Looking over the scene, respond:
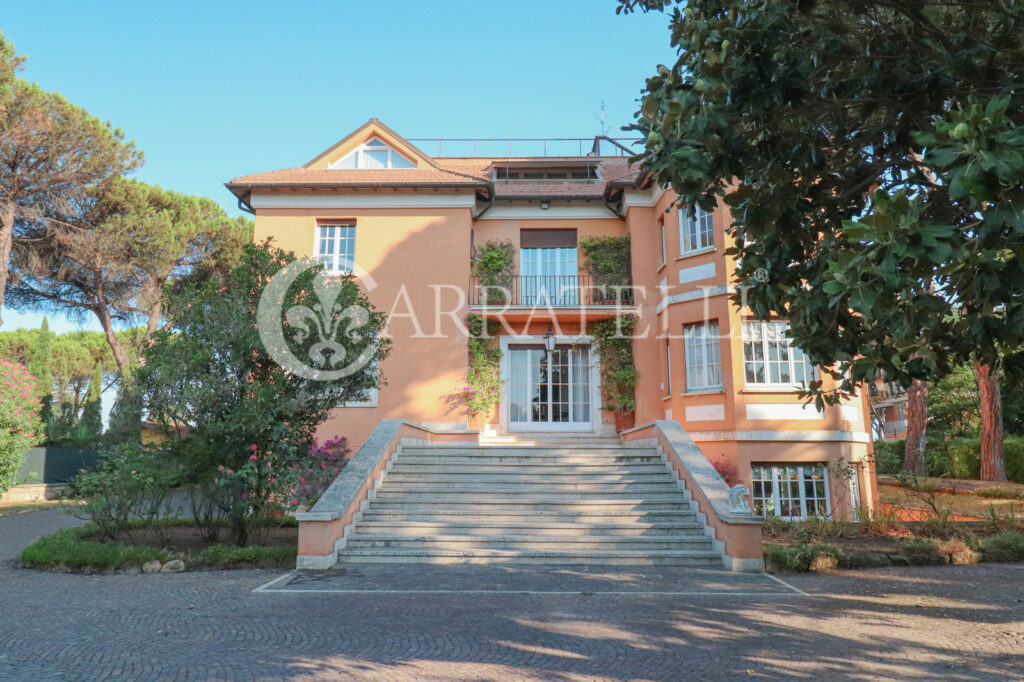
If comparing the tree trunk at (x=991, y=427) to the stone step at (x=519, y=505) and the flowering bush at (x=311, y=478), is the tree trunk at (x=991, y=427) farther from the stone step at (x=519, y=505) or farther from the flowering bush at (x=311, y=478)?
the flowering bush at (x=311, y=478)

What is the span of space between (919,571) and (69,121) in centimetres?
2306

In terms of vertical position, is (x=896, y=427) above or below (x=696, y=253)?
below

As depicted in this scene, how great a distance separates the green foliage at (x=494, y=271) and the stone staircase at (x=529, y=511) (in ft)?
15.8

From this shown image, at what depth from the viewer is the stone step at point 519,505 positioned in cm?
966

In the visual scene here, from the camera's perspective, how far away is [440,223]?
51.8ft

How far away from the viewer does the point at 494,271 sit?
52.4ft

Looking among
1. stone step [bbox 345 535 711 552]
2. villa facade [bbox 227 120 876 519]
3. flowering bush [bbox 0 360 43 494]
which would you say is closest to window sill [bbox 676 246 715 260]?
villa facade [bbox 227 120 876 519]

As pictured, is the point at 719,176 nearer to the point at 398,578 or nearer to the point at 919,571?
the point at 398,578

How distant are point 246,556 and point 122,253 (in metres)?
16.4

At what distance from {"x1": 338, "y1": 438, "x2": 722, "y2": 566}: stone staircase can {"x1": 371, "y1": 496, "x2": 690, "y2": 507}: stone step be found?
0.02 m

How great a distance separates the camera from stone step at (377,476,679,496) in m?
10.2

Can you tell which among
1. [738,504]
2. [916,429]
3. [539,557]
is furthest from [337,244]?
[916,429]

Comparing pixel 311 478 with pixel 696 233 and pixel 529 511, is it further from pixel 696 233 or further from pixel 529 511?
pixel 696 233

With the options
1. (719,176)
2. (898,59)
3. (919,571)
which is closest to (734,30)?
(719,176)
